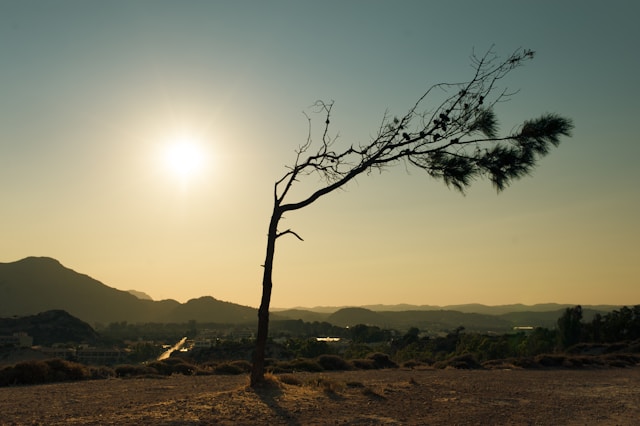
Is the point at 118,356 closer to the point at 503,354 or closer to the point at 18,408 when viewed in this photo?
the point at 503,354

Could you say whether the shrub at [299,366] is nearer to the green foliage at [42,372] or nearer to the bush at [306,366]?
the bush at [306,366]

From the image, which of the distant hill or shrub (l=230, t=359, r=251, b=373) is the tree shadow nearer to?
shrub (l=230, t=359, r=251, b=373)

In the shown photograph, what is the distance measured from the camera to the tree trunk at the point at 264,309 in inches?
507

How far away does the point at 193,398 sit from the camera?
37.3 feet

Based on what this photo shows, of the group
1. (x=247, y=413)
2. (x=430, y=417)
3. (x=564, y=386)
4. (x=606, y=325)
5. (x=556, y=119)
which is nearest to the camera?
(x=247, y=413)

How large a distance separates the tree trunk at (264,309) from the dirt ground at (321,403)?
490mm

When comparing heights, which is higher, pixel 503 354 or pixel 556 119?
pixel 556 119

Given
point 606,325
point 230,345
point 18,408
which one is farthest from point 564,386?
point 606,325

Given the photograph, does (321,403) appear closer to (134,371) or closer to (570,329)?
(134,371)

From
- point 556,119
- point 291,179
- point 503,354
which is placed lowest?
point 503,354

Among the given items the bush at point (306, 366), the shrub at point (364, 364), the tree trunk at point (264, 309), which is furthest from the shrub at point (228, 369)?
the tree trunk at point (264, 309)

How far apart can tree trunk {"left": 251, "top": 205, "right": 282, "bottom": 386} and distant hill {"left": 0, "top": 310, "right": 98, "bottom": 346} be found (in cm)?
9074

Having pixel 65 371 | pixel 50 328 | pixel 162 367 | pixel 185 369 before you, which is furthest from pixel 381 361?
pixel 50 328

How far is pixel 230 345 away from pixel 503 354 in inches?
1080
